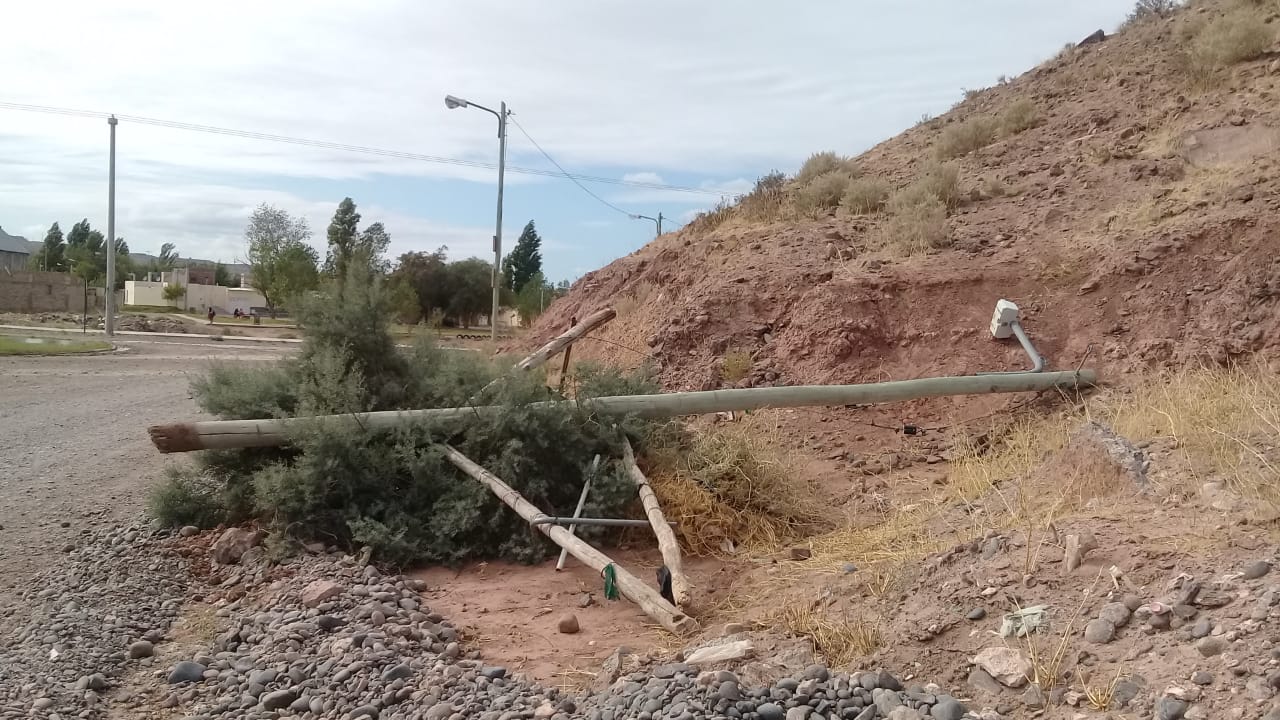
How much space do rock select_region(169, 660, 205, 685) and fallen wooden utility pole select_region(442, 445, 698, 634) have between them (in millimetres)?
2240

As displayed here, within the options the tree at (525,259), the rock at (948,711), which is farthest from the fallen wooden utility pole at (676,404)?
the tree at (525,259)

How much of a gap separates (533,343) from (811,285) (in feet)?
18.1

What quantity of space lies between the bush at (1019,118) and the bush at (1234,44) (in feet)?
8.07

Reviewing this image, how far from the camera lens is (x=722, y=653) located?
4.44 meters

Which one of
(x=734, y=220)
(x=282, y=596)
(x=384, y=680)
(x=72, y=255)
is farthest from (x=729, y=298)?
(x=72, y=255)

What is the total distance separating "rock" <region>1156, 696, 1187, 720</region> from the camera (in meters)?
3.23

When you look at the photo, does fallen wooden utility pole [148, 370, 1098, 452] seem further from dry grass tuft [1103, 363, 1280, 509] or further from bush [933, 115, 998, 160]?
bush [933, 115, 998, 160]

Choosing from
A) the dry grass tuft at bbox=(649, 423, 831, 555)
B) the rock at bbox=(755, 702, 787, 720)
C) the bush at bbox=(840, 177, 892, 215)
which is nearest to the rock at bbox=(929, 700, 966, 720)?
the rock at bbox=(755, 702, 787, 720)

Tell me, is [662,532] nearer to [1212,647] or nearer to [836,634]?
[836,634]

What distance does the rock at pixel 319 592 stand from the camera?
5816 millimetres

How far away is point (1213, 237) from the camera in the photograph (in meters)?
9.49

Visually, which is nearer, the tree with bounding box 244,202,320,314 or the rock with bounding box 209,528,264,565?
the rock with bounding box 209,528,264,565

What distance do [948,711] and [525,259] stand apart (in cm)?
6088

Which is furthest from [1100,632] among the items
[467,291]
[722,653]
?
[467,291]
